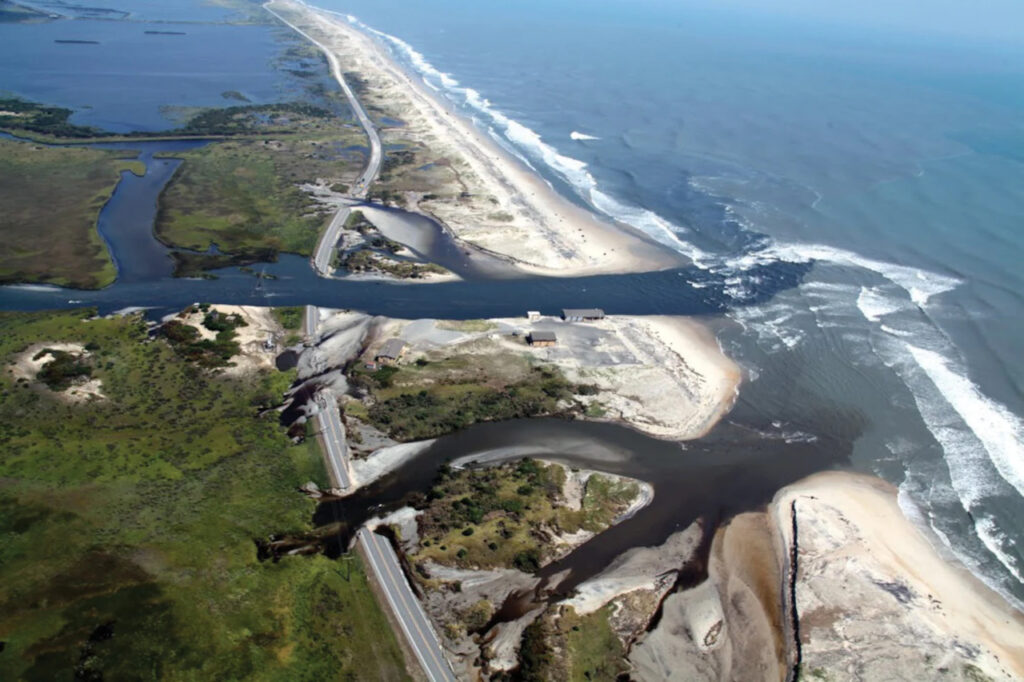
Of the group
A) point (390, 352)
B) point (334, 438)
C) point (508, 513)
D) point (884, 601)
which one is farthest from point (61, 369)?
point (884, 601)

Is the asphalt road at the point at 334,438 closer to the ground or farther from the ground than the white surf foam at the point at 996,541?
closer to the ground

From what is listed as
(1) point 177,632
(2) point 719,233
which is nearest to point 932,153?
(2) point 719,233

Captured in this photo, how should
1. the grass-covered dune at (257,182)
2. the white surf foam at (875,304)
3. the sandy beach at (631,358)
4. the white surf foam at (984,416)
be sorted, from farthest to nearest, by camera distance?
the grass-covered dune at (257,182), the white surf foam at (875,304), the sandy beach at (631,358), the white surf foam at (984,416)

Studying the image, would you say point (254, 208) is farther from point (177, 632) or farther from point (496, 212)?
point (177, 632)

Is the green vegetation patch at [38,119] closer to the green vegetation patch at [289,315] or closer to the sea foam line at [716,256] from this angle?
the green vegetation patch at [289,315]

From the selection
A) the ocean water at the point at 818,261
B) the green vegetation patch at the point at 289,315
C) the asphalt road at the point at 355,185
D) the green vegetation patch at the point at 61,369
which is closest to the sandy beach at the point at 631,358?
the ocean water at the point at 818,261

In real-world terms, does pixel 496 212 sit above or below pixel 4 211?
above

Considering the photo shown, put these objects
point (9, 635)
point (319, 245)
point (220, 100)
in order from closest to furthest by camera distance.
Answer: point (9, 635) → point (319, 245) → point (220, 100)

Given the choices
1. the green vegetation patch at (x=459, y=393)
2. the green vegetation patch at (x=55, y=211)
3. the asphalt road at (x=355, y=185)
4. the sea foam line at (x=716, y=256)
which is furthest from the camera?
the asphalt road at (x=355, y=185)
